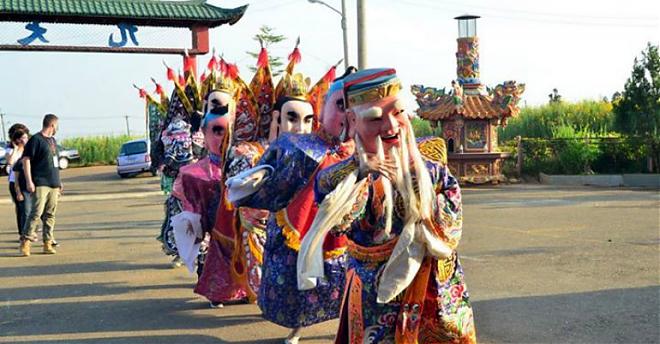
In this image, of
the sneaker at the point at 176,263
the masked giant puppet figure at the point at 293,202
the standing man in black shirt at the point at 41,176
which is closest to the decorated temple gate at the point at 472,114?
the standing man in black shirt at the point at 41,176

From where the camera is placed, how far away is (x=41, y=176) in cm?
917

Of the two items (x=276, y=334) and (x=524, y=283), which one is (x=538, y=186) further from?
(x=276, y=334)

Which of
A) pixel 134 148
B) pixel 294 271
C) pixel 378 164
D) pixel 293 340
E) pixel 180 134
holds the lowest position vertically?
pixel 293 340

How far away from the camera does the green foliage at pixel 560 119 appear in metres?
24.1

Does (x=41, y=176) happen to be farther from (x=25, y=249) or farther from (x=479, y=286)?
(x=479, y=286)

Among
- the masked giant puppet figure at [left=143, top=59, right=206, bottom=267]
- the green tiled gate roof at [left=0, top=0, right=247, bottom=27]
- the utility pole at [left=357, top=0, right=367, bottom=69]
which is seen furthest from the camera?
the green tiled gate roof at [left=0, top=0, right=247, bottom=27]

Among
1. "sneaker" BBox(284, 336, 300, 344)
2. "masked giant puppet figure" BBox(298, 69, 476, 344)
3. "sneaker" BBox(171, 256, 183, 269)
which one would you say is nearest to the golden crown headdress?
"sneaker" BBox(284, 336, 300, 344)

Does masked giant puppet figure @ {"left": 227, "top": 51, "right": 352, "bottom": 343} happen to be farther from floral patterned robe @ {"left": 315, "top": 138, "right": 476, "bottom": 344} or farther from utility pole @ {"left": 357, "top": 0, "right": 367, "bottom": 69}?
utility pole @ {"left": 357, "top": 0, "right": 367, "bottom": 69}

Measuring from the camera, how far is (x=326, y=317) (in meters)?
4.84

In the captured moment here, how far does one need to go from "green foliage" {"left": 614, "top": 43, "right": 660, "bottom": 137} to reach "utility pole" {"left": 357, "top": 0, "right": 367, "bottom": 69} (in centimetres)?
793

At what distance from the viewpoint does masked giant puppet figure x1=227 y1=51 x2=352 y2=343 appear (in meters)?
4.27

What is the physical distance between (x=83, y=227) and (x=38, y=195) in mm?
3345

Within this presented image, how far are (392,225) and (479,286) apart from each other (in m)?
3.49

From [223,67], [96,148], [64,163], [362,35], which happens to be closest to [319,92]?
[223,67]
